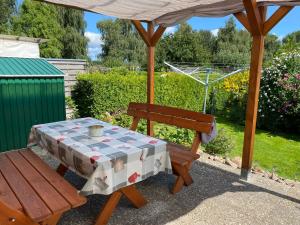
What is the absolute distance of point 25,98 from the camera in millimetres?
4699

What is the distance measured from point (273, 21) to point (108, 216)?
2981 mm

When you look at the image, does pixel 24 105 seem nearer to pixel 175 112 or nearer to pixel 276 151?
pixel 175 112

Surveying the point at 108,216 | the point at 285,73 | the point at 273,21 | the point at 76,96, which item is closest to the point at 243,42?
the point at 285,73

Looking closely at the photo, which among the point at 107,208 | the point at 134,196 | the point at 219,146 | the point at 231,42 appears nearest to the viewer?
the point at 107,208

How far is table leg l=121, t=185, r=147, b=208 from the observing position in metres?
2.58

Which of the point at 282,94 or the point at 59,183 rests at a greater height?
the point at 282,94

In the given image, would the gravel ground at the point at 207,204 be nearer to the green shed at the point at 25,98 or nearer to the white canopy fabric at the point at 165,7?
the green shed at the point at 25,98

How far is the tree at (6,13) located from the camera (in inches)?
762

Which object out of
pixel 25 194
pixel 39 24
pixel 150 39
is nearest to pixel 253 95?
pixel 150 39

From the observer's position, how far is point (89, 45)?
77.4ft

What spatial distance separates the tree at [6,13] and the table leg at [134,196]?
67.0 feet

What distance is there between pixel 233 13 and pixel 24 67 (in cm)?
390

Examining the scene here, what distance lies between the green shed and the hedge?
5.62 feet

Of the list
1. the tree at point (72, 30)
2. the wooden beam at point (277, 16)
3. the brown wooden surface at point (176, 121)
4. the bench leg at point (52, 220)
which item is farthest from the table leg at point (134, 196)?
the tree at point (72, 30)
